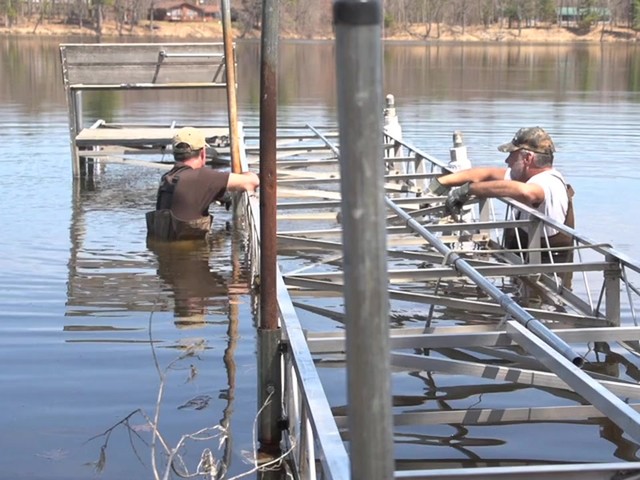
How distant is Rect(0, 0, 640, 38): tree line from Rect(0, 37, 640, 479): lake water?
64.3m

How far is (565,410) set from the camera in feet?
19.2

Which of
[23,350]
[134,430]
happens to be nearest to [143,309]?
[23,350]

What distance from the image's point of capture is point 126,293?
991 cm

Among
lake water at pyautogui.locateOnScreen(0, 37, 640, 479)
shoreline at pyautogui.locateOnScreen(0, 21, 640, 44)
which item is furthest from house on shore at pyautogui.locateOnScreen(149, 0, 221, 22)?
lake water at pyautogui.locateOnScreen(0, 37, 640, 479)

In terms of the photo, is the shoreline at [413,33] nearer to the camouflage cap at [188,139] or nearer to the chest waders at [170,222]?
the chest waders at [170,222]

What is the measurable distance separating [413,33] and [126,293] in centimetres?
9571

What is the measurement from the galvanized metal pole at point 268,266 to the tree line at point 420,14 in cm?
8252

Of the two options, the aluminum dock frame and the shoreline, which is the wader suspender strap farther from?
the shoreline

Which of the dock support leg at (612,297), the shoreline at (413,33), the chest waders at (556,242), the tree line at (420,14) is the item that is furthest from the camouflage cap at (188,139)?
the shoreline at (413,33)

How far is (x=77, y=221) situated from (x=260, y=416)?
8640mm

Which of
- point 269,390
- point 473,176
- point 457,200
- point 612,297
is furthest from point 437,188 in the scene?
point 269,390

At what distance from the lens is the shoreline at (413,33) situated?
316 ft

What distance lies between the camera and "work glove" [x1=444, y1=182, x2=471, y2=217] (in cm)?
940

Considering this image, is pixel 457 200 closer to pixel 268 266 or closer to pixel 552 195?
pixel 552 195
